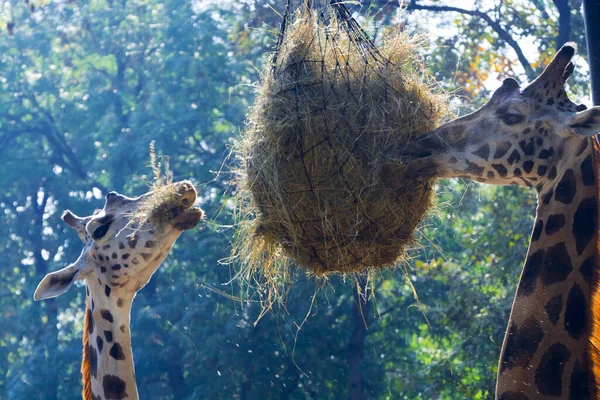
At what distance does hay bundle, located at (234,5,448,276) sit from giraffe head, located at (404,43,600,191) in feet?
0.44

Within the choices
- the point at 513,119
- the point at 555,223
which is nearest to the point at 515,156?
the point at 513,119

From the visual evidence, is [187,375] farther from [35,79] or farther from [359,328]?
[35,79]

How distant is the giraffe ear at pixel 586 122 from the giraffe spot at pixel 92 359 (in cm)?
318

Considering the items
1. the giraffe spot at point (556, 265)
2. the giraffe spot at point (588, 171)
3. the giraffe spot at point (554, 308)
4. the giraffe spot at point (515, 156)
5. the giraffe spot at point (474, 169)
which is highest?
the giraffe spot at point (588, 171)

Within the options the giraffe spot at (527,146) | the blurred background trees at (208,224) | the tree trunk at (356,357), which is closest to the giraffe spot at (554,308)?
the giraffe spot at (527,146)

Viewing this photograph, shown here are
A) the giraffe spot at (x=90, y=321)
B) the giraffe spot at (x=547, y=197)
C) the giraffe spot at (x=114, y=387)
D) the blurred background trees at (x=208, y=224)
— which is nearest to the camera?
the giraffe spot at (x=547, y=197)

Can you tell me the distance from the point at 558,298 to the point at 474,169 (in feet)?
2.57

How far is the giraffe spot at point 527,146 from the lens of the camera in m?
4.13

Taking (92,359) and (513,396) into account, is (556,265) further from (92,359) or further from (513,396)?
(92,359)

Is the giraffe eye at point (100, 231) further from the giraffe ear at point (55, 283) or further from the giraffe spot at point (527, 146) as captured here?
the giraffe spot at point (527, 146)

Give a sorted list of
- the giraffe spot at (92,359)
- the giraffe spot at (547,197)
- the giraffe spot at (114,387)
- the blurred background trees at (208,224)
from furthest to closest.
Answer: the blurred background trees at (208,224) → the giraffe spot at (92,359) → the giraffe spot at (114,387) → the giraffe spot at (547,197)

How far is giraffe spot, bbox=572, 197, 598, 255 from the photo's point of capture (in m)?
3.88

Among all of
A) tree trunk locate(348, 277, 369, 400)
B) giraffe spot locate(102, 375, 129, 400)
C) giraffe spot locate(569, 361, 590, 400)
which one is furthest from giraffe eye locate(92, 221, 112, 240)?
tree trunk locate(348, 277, 369, 400)

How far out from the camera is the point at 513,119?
13.7ft
